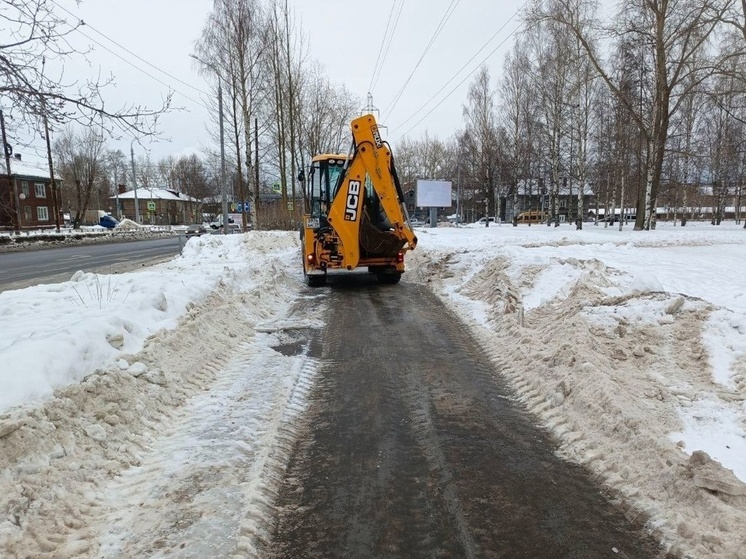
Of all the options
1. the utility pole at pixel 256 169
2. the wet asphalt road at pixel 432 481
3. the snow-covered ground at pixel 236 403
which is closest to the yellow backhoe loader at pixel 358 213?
the snow-covered ground at pixel 236 403

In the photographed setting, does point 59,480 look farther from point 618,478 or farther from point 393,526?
point 618,478

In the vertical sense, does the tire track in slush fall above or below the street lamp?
below

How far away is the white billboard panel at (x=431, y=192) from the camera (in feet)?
140

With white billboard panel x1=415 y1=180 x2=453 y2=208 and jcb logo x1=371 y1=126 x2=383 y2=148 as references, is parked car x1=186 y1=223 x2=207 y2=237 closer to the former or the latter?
white billboard panel x1=415 y1=180 x2=453 y2=208

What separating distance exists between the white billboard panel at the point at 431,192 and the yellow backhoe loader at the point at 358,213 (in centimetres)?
3022

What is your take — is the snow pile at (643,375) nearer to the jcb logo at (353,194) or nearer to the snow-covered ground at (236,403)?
the snow-covered ground at (236,403)

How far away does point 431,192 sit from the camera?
4291cm

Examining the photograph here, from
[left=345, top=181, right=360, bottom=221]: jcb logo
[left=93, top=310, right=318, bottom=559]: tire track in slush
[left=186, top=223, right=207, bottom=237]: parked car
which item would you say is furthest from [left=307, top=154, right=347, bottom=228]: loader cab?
[left=186, top=223, right=207, bottom=237]: parked car

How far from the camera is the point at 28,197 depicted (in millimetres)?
60125

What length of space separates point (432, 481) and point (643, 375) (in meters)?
2.95

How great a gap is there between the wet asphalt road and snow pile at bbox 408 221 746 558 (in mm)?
297

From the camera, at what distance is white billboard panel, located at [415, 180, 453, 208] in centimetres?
4275

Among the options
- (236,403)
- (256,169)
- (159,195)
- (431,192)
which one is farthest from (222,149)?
(159,195)

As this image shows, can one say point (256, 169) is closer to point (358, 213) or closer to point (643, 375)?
point (358, 213)
